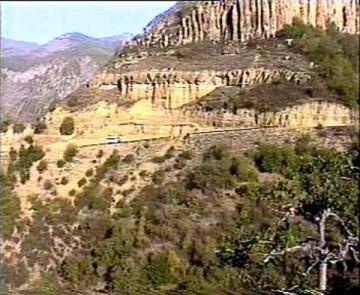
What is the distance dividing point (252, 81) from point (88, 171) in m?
2.21

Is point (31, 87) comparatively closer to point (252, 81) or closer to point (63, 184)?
point (63, 184)

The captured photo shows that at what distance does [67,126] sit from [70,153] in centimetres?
53

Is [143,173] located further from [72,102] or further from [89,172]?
[72,102]

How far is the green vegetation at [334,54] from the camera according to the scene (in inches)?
343

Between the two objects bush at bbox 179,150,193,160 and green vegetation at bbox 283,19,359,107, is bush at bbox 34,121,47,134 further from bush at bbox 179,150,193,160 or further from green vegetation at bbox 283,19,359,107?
green vegetation at bbox 283,19,359,107

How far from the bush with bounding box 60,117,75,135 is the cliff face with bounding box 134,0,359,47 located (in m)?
1.18

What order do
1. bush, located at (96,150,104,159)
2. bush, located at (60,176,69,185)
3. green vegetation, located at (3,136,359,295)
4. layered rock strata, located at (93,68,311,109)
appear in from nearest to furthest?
green vegetation, located at (3,136,359,295)
bush, located at (60,176,69,185)
bush, located at (96,150,104,159)
layered rock strata, located at (93,68,311,109)

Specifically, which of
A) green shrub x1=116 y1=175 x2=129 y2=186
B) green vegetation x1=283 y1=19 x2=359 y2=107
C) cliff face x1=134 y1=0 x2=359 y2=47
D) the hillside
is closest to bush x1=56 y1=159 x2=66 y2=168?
the hillside

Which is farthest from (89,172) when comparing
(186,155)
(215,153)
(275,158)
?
(275,158)

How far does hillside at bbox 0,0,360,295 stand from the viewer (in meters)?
5.54

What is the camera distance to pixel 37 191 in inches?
296

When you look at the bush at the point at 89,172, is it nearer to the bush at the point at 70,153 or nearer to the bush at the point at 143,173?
the bush at the point at 70,153

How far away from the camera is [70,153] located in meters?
8.06

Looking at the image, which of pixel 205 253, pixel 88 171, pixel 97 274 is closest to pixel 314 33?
pixel 88 171
